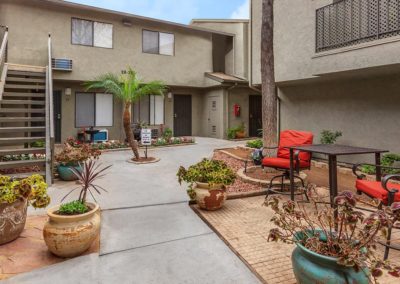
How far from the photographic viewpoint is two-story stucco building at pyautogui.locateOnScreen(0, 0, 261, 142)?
1082 cm

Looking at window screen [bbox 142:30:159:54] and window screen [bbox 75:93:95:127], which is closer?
window screen [bbox 75:93:95:127]

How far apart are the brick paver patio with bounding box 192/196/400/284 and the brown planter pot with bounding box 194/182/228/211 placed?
11 centimetres

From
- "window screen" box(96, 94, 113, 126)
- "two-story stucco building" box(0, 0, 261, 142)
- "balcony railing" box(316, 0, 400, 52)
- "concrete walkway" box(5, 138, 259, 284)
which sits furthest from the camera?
"window screen" box(96, 94, 113, 126)

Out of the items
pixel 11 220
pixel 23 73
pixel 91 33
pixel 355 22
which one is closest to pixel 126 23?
pixel 91 33

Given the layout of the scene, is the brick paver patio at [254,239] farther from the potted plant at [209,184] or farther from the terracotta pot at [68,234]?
the terracotta pot at [68,234]

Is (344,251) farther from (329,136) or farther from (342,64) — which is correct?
(329,136)

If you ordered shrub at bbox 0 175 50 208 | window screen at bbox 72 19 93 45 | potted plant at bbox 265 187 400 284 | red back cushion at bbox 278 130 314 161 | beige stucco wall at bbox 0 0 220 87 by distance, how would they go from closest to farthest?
1. potted plant at bbox 265 187 400 284
2. shrub at bbox 0 175 50 208
3. red back cushion at bbox 278 130 314 161
4. beige stucco wall at bbox 0 0 220 87
5. window screen at bbox 72 19 93 45

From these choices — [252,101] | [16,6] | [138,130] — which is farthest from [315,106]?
[16,6]

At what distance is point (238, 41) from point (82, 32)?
8.03m

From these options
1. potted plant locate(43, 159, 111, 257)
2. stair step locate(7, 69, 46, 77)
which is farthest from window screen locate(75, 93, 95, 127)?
potted plant locate(43, 159, 111, 257)

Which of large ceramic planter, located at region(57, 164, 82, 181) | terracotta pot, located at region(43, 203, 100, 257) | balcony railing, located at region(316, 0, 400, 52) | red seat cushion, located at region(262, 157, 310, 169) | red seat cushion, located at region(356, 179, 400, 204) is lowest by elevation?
terracotta pot, located at region(43, 203, 100, 257)

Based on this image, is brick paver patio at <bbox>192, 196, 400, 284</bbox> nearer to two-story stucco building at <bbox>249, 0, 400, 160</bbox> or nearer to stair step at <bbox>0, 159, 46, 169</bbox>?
stair step at <bbox>0, 159, 46, 169</bbox>

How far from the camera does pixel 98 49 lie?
39.3ft

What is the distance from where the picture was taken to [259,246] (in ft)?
10.3
